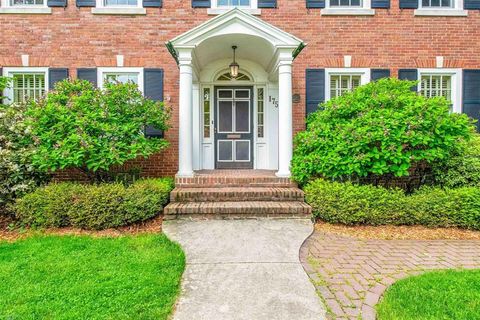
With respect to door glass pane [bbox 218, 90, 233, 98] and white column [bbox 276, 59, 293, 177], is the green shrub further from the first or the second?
door glass pane [bbox 218, 90, 233, 98]

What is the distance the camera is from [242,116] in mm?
7598

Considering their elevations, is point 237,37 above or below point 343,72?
above

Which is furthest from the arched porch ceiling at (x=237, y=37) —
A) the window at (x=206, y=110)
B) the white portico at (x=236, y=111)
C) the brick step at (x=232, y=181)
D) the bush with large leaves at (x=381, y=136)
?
the brick step at (x=232, y=181)

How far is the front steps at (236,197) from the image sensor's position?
500cm

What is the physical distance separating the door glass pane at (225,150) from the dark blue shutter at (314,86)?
2.26 m

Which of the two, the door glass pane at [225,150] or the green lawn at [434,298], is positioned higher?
the door glass pane at [225,150]

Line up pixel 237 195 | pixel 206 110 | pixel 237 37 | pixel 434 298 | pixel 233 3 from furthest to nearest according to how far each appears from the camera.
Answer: pixel 206 110, pixel 233 3, pixel 237 37, pixel 237 195, pixel 434 298

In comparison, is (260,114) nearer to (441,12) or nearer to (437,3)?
(441,12)

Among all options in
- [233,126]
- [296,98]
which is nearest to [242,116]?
[233,126]

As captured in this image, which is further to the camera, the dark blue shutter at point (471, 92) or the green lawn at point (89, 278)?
the dark blue shutter at point (471, 92)

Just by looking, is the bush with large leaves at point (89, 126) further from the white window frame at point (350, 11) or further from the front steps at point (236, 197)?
the white window frame at point (350, 11)

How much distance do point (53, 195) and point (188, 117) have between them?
2.76 meters

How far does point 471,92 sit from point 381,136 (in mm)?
4093

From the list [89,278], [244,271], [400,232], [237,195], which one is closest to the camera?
[89,278]
